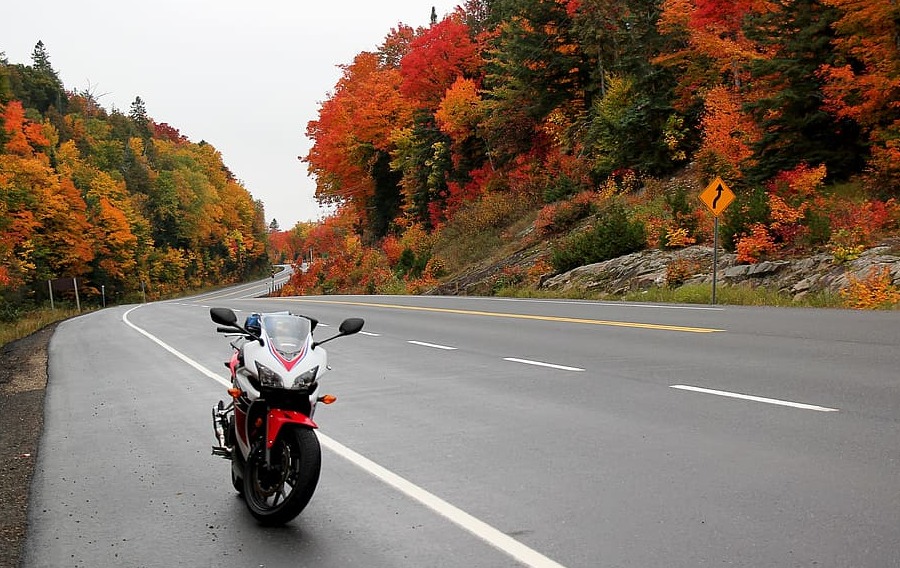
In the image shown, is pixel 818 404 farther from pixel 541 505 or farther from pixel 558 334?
pixel 558 334

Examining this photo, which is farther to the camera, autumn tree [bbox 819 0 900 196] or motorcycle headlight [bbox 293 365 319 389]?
autumn tree [bbox 819 0 900 196]

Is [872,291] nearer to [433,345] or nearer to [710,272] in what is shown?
[710,272]

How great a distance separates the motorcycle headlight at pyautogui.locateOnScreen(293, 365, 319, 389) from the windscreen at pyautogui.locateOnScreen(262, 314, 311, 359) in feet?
0.54

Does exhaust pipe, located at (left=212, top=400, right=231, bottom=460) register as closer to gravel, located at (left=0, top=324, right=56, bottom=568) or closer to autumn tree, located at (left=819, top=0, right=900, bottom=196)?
gravel, located at (left=0, top=324, right=56, bottom=568)

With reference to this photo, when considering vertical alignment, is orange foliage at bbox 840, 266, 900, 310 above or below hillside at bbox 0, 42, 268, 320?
below

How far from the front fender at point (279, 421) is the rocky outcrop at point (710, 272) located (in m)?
15.8

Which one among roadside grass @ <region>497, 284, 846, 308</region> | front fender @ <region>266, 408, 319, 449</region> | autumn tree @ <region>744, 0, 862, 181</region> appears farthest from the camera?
autumn tree @ <region>744, 0, 862, 181</region>

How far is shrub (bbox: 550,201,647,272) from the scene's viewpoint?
27.2 m

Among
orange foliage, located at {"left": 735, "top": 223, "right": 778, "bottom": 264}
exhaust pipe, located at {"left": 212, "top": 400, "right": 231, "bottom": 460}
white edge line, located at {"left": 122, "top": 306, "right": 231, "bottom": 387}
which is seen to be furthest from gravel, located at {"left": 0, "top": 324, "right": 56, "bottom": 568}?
orange foliage, located at {"left": 735, "top": 223, "right": 778, "bottom": 264}

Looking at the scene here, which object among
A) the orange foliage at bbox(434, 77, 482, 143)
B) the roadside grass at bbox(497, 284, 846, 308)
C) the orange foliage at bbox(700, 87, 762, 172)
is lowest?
the roadside grass at bbox(497, 284, 846, 308)

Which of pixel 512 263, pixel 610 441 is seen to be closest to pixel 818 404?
pixel 610 441

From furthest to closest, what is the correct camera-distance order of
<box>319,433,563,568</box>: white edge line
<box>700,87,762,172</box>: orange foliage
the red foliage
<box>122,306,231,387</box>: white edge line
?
1. the red foliage
2. <box>700,87,762,172</box>: orange foliage
3. <box>122,306,231,387</box>: white edge line
4. <box>319,433,563,568</box>: white edge line

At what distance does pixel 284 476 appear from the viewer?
15.3ft

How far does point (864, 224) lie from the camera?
19234 mm
